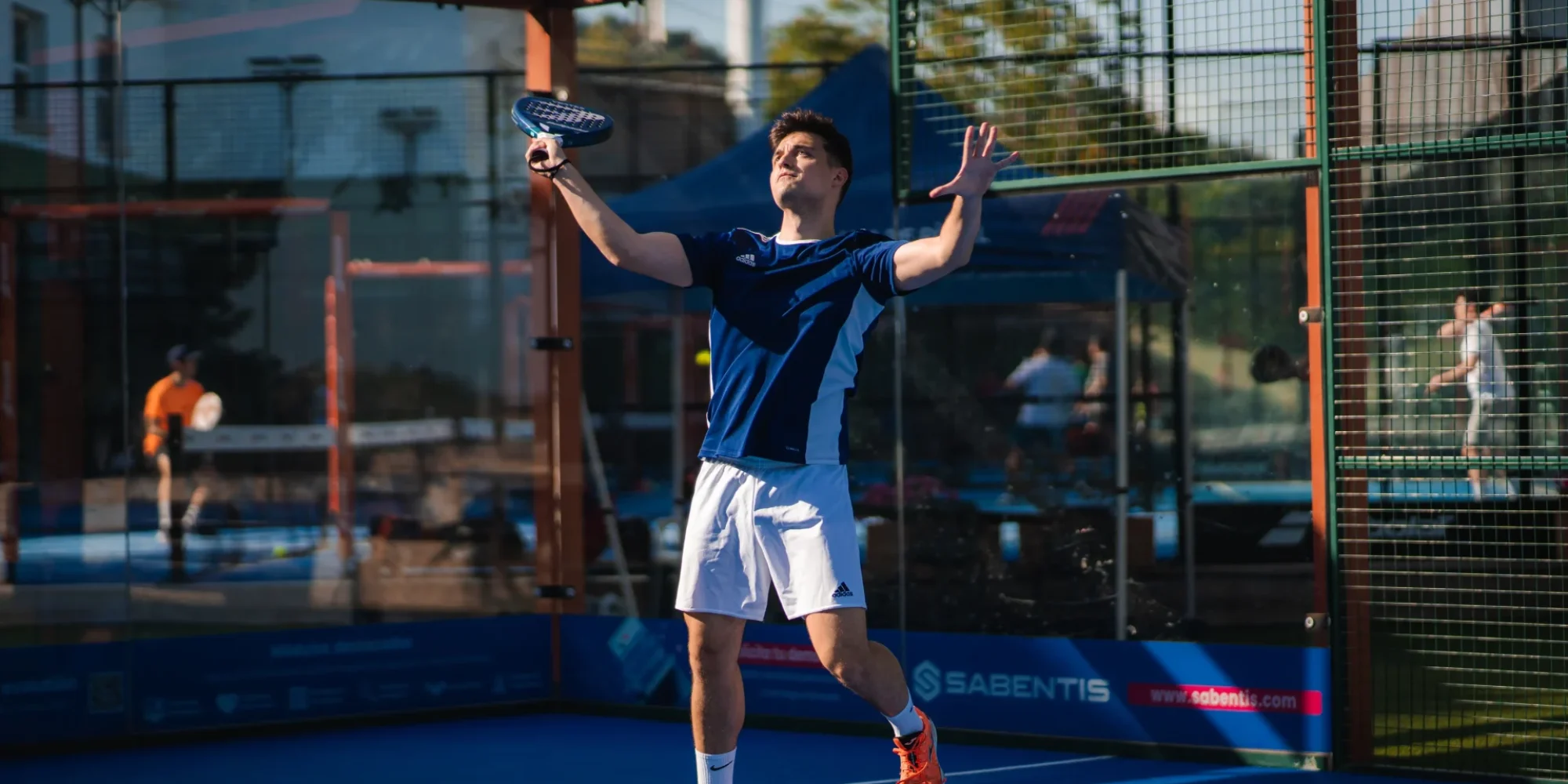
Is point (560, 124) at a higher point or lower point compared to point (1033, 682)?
higher

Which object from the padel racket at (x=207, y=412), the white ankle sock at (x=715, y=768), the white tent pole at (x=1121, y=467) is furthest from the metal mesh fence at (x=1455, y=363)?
the padel racket at (x=207, y=412)

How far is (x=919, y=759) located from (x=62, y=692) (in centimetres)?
345

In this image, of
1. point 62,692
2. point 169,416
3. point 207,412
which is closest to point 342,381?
point 207,412

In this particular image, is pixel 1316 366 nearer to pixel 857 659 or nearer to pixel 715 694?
pixel 857 659

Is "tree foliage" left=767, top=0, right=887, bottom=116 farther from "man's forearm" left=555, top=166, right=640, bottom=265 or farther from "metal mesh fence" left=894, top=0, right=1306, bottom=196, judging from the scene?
"man's forearm" left=555, top=166, right=640, bottom=265

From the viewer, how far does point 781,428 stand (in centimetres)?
395

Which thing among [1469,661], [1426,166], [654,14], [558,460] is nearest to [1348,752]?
[1469,661]

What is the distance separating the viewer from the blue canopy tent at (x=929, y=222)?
6105 mm

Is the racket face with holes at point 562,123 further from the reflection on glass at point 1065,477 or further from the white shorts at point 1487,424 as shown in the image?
the white shorts at point 1487,424

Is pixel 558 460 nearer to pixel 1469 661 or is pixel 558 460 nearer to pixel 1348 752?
pixel 1348 752

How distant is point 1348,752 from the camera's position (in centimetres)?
530

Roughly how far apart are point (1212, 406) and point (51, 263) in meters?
11.0

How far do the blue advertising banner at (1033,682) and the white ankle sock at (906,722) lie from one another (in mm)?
1687

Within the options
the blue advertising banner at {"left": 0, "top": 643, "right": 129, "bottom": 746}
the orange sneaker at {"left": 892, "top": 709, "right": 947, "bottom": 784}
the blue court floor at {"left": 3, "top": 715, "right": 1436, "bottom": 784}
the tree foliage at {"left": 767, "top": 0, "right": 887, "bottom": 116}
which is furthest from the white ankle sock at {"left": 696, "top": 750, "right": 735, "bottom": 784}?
the tree foliage at {"left": 767, "top": 0, "right": 887, "bottom": 116}
